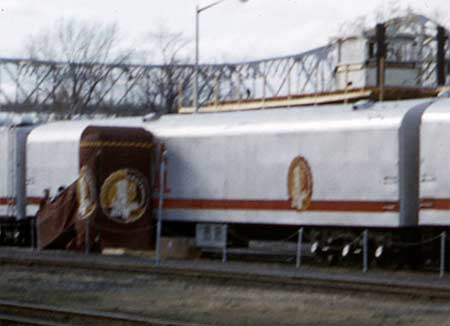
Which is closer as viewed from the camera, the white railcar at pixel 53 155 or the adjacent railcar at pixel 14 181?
the white railcar at pixel 53 155

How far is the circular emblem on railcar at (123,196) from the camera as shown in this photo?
31.2 meters

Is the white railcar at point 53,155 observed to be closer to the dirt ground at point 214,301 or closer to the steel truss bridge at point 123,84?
the dirt ground at point 214,301

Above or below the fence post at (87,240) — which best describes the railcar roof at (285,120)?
above

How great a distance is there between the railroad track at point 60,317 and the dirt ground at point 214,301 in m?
1.13

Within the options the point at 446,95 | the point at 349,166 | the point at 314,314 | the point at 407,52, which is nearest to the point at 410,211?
the point at 349,166

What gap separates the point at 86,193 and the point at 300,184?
6.01m

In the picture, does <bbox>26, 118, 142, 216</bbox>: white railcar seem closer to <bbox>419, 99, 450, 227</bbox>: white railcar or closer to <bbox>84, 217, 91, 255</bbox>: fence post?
<bbox>84, 217, 91, 255</bbox>: fence post

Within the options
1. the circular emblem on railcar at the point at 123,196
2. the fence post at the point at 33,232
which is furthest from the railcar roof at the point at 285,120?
the fence post at the point at 33,232

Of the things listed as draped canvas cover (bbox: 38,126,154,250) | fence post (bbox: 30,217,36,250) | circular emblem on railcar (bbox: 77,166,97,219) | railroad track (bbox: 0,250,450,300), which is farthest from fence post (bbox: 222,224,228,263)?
fence post (bbox: 30,217,36,250)

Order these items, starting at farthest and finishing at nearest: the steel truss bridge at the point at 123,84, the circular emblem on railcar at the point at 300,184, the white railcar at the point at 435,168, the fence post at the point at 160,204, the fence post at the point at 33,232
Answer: the steel truss bridge at the point at 123,84, the fence post at the point at 33,232, the fence post at the point at 160,204, the circular emblem on railcar at the point at 300,184, the white railcar at the point at 435,168

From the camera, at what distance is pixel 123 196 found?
1233 inches

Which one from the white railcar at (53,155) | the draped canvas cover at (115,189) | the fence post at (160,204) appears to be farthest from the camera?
the white railcar at (53,155)

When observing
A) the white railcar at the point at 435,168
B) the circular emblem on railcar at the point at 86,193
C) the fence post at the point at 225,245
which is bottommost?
the fence post at the point at 225,245

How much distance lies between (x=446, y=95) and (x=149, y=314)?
12.2 meters
